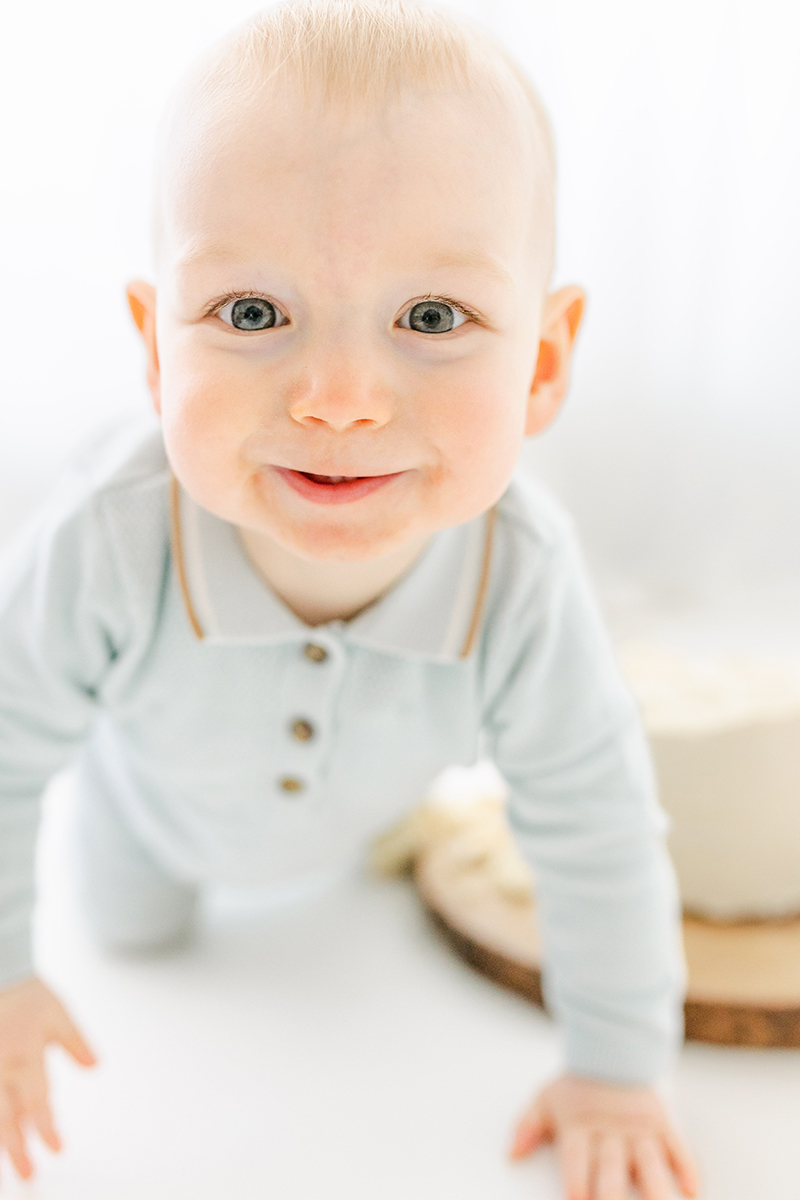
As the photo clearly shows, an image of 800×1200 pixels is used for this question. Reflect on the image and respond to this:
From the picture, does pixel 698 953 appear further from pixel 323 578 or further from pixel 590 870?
pixel 323 578

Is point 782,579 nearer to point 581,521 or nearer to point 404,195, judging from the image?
point 581,521

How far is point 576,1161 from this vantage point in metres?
0.69

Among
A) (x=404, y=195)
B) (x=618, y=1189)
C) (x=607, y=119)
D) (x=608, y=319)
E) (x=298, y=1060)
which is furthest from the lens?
(x=608, y=319)

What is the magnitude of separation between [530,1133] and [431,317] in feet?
1.54

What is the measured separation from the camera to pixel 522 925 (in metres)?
0.84

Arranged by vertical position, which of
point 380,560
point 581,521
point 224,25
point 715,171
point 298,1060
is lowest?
point 298,1060

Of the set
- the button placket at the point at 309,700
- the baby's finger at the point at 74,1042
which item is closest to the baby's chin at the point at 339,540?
the button placket at the point at 309,700

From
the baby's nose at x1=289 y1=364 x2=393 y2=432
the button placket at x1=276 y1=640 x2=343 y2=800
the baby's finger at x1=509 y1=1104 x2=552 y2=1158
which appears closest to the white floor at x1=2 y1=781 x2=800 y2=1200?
the baby's finger at x1=509 y1=1104 x2=552 y2=1158

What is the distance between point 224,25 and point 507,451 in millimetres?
569

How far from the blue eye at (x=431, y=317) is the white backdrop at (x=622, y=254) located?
0.54 meters

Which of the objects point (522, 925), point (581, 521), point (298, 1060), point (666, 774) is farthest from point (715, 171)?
point (298, 1060)

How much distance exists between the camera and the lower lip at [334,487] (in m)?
0.55

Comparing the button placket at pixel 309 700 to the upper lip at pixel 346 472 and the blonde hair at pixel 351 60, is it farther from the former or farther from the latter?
the blonde hair at pixel 351 60

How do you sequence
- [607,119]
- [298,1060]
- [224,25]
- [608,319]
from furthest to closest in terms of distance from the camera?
[608,319] < [607,119] < [224,25] < [298,1060]
